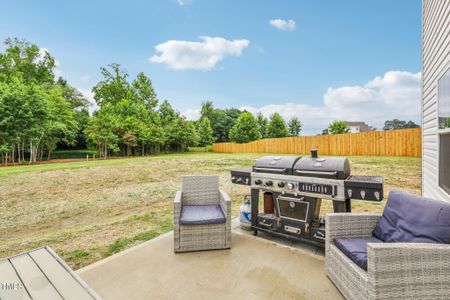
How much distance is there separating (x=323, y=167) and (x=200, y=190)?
67.7 inches

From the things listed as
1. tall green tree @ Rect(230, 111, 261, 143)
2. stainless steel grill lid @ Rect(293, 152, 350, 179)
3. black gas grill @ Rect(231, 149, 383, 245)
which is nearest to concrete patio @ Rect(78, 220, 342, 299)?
black gas grill @ Rect(231, 149, 383, 245)

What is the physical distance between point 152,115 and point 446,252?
2979 centimetres

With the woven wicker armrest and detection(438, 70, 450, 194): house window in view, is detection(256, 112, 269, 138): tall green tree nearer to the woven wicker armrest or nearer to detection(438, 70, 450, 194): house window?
detection(438, 70, 450, 194): house window

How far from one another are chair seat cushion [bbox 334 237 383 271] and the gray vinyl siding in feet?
4.85

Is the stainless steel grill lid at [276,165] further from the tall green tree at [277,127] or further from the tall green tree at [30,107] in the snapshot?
the tall green tree at [277,127]

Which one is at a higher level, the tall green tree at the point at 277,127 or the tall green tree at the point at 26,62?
the tall green tree at the point at 26,62

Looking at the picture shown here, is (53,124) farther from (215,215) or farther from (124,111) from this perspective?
(215,215)

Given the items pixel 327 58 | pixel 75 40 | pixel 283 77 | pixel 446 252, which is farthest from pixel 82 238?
pixel 283 77

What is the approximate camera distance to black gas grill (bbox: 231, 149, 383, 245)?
244 cm

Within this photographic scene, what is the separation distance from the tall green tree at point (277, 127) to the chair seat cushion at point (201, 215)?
26.8m

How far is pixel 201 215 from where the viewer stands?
2844 mm

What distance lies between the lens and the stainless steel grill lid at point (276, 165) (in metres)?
2.86

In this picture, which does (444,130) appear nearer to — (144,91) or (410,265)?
(410,265)

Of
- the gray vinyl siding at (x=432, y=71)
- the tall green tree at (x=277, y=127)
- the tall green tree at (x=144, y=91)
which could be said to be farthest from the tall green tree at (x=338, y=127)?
the gray vinyl siding at (x=432, y=71)
